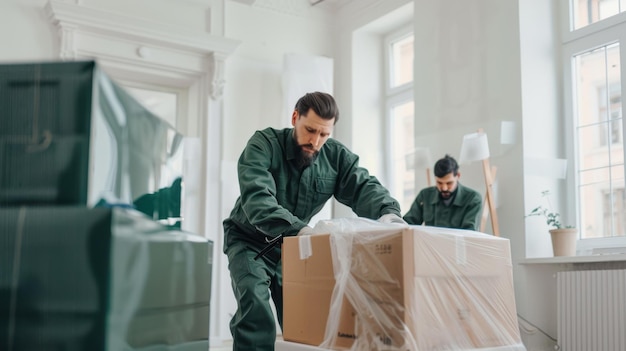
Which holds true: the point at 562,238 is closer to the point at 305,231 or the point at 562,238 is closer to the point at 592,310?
the point at 592,310

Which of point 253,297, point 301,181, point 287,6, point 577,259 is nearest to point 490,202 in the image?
point 577,259

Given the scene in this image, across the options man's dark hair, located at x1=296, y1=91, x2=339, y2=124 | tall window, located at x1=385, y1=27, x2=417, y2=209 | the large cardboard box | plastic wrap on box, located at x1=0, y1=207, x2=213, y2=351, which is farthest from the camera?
tall window, located at x1=385, y1=27, x2=417, y2=209

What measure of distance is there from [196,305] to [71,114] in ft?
2.29

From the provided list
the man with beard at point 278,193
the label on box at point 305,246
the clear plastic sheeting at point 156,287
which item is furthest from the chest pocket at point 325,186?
the clear plastic sheeting at point 156,287

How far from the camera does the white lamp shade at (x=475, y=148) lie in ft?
14.1

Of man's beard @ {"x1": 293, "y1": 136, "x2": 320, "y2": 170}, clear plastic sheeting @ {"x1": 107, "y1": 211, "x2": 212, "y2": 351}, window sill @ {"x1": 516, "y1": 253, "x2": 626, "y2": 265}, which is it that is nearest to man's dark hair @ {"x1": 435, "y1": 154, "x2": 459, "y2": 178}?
window sill @ {"x1": 516, "y1": 253, "x2": 626, "y2": 265}

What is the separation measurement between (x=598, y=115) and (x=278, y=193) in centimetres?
272

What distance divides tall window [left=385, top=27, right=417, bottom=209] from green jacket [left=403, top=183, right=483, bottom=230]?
122cm

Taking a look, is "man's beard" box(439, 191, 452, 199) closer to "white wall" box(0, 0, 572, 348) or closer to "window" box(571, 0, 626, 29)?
"white wall" box(0, 0, 572, 348)

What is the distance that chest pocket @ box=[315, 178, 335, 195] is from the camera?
96.5 inches

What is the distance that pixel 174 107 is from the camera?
18.7 ft

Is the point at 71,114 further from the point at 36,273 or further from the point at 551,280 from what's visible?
the point at 551,280

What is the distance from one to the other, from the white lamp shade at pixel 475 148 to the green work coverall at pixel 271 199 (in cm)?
198

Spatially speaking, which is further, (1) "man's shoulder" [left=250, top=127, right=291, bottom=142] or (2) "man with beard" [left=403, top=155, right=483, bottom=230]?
(2) "man with beard" [left=403, top=155, right=483, bottom=230]
